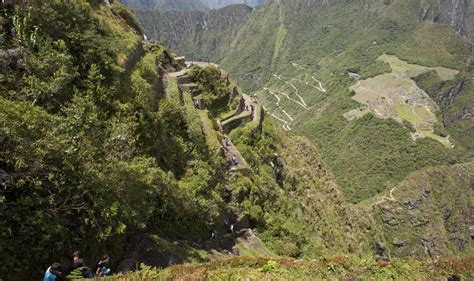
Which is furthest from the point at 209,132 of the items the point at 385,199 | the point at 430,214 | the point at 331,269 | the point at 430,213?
the point at 430,213

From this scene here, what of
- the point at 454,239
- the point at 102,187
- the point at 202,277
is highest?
the point at 102,187

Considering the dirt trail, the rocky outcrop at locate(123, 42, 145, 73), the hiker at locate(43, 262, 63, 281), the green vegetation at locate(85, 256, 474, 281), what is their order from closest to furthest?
1. the hiker at locate(43, 262, 63, 281)
2. the green vegetation at locate(85, 256, 474, 281)
3. the rocky outcrop at locate(123, 42, 145, 73)
4. the dirt trail

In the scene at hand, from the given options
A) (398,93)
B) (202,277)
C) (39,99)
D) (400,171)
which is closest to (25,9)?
(39,99)

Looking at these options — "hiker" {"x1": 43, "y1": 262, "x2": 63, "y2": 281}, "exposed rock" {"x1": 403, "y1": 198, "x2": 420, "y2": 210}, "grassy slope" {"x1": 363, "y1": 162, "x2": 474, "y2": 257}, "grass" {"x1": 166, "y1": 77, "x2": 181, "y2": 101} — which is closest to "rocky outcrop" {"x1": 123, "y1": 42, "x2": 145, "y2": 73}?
"grass" {"x1": 166, "y1": 77, "x2": 181, "y2": 101}

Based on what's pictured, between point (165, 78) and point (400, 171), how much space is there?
138977mm

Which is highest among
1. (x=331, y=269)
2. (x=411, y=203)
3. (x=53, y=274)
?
(x=53, y=274)

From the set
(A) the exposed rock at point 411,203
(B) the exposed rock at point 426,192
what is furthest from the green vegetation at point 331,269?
(B) the exposed rock at point 426,192

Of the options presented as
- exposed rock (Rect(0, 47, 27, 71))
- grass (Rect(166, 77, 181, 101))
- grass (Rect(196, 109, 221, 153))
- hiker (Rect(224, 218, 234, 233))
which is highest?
exposed rock (Rect(0, 47, 27, 71))

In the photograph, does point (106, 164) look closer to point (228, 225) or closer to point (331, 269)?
point (331, 269)

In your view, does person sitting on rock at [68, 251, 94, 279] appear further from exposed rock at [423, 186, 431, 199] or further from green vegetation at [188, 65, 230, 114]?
exposed rock at [423, 186, 431, 199]

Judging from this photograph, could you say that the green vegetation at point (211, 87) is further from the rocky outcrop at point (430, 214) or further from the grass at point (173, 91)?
the rocky outcrop at point (430, 214)

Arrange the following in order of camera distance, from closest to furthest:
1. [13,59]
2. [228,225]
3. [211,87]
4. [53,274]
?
[53,274], [13,59], [228,225], [211,87]

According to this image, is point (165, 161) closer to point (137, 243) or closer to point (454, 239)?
point (137, 243)

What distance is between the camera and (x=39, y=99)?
56.9ft
